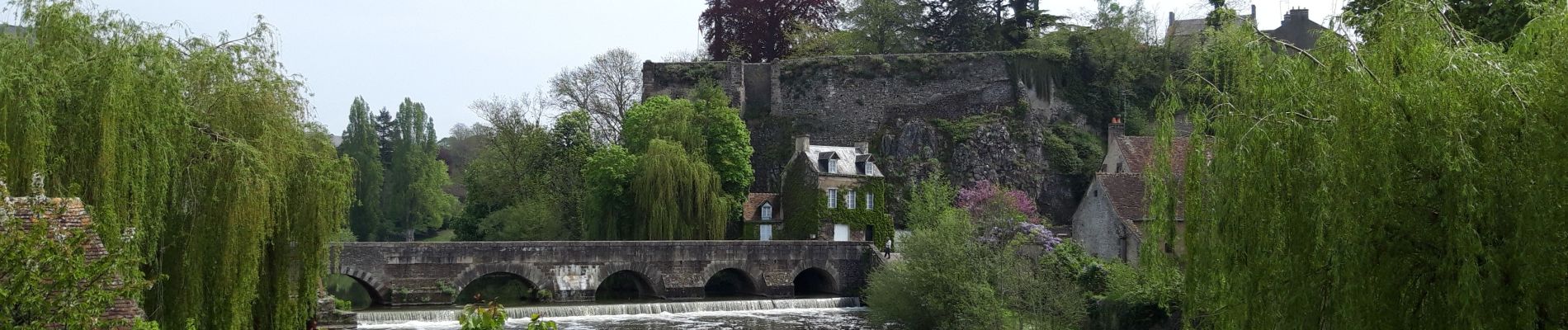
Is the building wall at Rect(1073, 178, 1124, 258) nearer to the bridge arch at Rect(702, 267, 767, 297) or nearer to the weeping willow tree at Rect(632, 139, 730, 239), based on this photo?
the bridge arch at Rect(702, 267, 767, 297)

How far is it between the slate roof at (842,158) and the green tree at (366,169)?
2336 centimetres

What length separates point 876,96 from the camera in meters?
49.6

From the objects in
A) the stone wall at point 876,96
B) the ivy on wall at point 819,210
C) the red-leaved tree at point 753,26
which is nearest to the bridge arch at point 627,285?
the ivy on wall at point 819,210

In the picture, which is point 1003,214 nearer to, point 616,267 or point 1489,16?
point 616,267

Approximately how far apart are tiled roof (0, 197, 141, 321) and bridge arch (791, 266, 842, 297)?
87.1 feet

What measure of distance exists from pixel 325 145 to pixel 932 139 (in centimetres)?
3232

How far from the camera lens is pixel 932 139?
47.2 m

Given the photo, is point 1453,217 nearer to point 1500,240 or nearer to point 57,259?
point 1500,240

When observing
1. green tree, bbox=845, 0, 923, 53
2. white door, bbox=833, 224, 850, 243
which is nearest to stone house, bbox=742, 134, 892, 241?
white door, bbox=833, 224, 850, 243

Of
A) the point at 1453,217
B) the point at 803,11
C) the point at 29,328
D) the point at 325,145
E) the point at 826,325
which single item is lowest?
the point at 826,325

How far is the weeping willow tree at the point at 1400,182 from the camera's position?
26.7 ft

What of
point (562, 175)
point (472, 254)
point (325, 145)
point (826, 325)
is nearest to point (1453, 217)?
point (325, 145)

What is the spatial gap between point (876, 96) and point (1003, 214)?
17.3 meters

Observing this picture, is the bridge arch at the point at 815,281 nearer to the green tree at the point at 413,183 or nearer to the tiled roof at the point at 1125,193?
the tiled roof at the point at 1125,193
